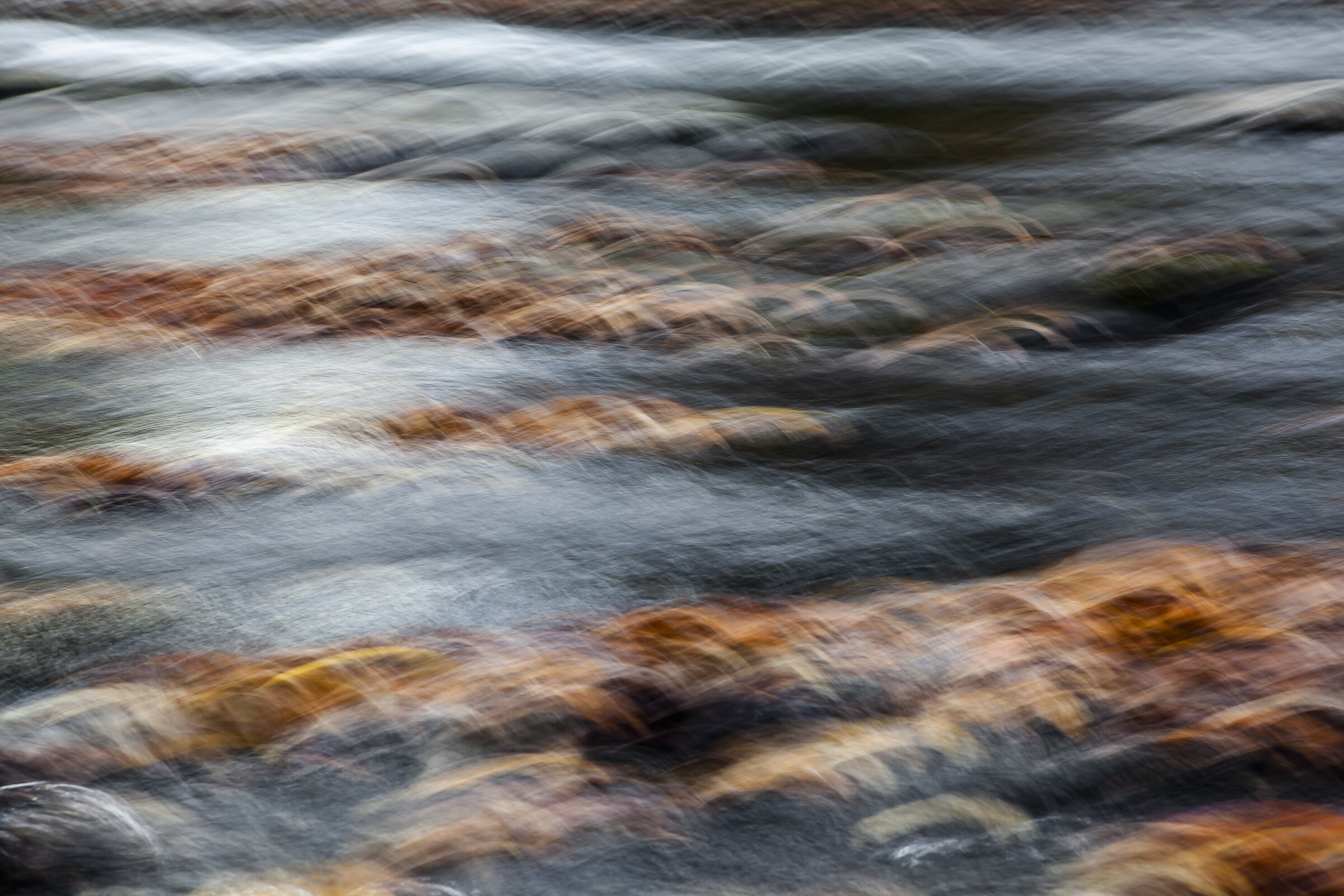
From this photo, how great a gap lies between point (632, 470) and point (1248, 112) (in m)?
3.09

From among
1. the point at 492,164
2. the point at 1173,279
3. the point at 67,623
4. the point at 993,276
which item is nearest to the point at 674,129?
the point at 492,164

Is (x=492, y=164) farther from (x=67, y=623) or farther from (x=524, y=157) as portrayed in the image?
(x=67, y=623)

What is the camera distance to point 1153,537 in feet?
7.38

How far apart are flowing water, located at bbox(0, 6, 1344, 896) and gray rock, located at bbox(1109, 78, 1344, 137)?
2.1 inches

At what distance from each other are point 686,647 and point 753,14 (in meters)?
5.34

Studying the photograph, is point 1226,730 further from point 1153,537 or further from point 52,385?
point 52,385

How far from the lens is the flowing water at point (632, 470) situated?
1684 mm

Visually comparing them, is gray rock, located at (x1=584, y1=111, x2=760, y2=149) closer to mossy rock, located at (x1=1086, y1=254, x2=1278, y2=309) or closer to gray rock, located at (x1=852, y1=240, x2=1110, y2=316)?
gray rock, located at (x1=852, y1=240, x2=1110, y2=316)

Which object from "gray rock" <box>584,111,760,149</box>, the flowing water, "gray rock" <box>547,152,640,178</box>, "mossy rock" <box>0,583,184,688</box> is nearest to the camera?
the flowing water

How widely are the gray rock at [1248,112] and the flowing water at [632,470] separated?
0.18 ft

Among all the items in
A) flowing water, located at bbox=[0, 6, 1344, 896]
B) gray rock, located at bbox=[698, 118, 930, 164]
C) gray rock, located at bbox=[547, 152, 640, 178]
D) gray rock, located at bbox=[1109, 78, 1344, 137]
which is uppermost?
gray rock, located at bbox=[1109, 78, 1344, 137]

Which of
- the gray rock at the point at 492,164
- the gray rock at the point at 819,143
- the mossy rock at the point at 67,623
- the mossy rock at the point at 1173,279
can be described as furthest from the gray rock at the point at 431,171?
the mossy rock at the point at 67,623

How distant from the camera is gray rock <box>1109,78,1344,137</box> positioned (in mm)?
4664

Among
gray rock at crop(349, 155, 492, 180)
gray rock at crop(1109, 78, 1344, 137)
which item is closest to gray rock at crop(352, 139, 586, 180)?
gray rock at crop(349, 155, 492, 180)
